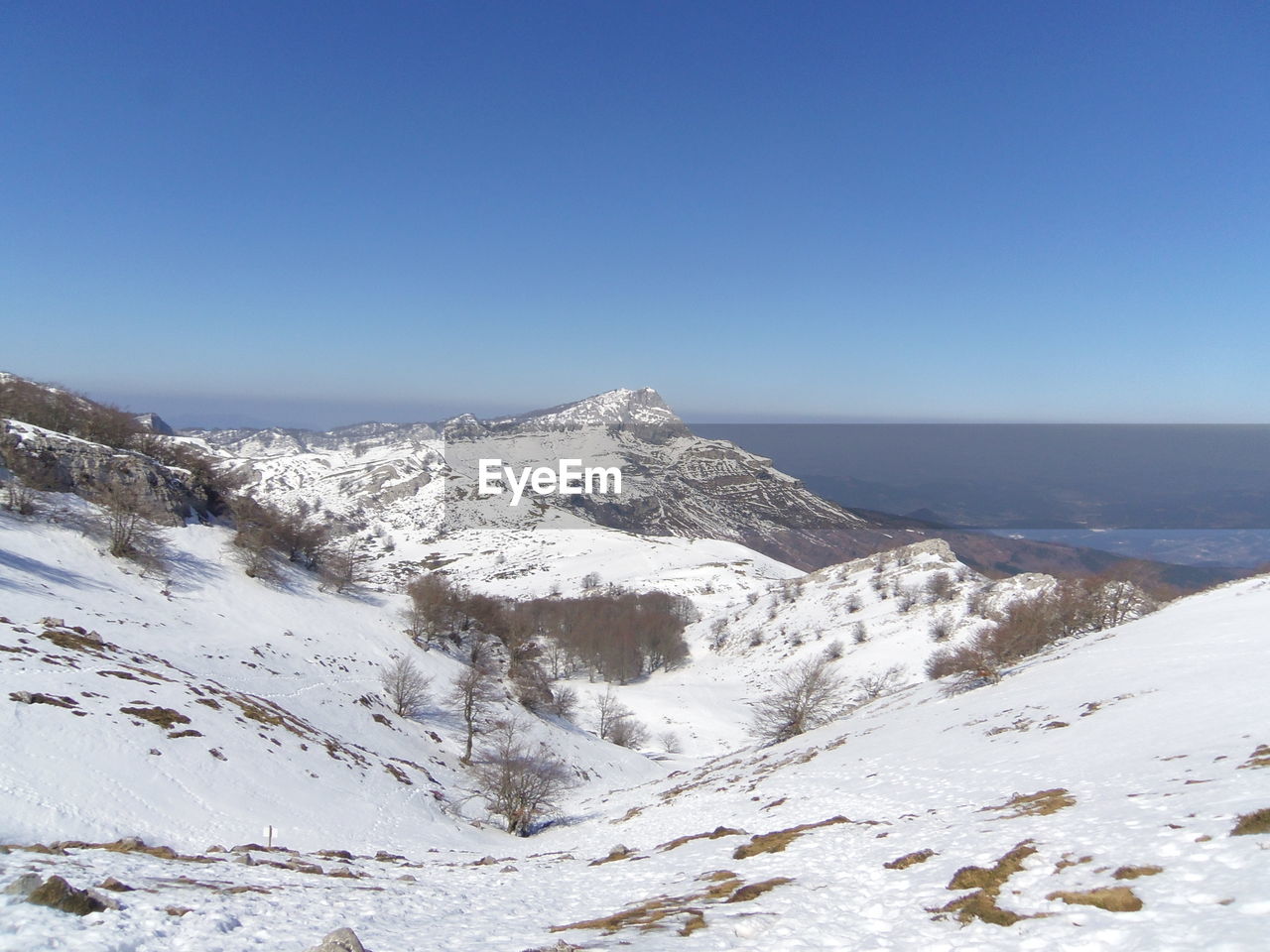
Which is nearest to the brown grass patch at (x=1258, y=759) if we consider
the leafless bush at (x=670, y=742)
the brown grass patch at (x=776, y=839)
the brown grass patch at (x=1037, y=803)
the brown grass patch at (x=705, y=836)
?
the brown grass patch at (x=1037, y=803)

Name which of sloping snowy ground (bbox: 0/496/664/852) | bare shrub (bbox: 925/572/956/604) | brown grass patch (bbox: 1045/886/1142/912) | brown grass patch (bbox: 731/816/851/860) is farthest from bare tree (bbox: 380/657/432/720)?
bare shrub (bbox: 925/572/956/604)

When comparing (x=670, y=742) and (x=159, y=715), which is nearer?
(x=159, y=715)

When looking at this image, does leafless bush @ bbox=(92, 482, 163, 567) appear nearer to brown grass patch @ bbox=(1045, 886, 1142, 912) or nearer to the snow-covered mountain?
Result: the snow-covered mountain

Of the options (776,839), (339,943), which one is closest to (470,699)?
(776,839)

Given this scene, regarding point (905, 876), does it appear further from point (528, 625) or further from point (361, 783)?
point (528, 625)

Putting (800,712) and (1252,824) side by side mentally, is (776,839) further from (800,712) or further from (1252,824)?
(800,712)

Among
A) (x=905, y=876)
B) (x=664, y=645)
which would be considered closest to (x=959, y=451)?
(x=664, y=645)

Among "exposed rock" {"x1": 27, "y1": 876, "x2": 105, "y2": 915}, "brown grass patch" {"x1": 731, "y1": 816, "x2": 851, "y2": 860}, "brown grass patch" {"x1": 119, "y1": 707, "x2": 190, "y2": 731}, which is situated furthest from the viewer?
"brown grass patch" {"x1": 119, "y1": 707, "x2": 190, "y2": 731}
